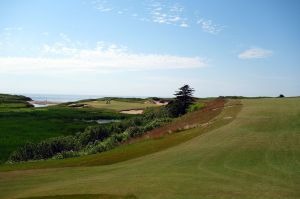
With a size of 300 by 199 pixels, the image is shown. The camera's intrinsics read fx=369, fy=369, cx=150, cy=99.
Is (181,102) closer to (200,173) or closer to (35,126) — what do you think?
(35,126)

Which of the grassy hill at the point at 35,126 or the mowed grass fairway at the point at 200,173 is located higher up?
the mowed grass fairway at the point at 200,173

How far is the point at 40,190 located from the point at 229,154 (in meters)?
11.0

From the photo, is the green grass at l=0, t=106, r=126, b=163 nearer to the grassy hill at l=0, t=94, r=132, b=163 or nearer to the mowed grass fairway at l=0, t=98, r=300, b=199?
the grassy hill at l=0, t=94, r=132, b=163

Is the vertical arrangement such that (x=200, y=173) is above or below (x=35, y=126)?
above

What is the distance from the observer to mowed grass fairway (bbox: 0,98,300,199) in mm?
15680

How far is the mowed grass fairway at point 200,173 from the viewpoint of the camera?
15680 mm

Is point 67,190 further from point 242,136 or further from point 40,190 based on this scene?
point 242,136

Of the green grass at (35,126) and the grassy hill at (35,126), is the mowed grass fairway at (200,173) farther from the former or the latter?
the green grass at (35,126)

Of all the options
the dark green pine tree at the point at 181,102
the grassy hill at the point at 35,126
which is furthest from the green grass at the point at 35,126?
the dark green pine tree at the point at 181,102

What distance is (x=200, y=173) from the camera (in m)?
18.7

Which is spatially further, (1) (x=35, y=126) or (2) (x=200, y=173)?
(1) (x=35, y=126)

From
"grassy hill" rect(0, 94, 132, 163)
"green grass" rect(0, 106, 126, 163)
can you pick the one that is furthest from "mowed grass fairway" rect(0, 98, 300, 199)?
"green grass" rect(0, 106, 126, 163)

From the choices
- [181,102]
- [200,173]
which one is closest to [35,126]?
[181,102]

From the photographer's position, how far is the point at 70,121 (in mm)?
82500
